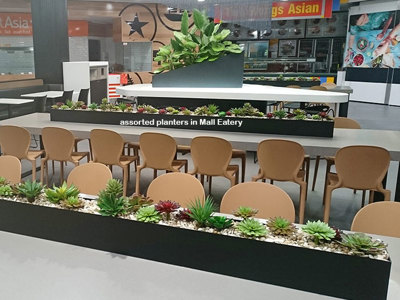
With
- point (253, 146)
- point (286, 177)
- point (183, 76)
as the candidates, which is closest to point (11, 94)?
point (183, 76)

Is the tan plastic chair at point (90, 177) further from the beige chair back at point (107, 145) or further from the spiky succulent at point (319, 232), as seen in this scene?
the spiky succulent at point (319, 232)

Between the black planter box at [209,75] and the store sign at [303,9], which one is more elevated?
the store sign at [303,9]

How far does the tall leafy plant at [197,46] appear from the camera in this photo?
18.5 feet

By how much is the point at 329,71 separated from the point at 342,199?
11.0 metres

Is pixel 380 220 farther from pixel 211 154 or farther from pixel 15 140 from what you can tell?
pixel 15 140

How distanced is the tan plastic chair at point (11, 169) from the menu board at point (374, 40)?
481 inches

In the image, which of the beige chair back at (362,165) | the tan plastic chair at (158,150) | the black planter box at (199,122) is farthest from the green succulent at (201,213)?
the black planter box at (199,122)

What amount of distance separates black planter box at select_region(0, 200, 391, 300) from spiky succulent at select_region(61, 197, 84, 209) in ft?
0.15

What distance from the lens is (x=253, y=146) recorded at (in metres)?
3.97

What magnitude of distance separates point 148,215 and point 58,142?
2879mm

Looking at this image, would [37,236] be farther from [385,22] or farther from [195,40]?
[385,22]

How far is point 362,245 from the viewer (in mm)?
1479

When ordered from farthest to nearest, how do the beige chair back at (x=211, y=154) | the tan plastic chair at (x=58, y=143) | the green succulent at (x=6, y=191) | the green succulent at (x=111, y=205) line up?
the tan plastic chair at (x=58, y=143)
the beige chair back at (x=211, y=154)
the green succulent at (x=6, y=191)
the green succulent at (x=111, y=205)

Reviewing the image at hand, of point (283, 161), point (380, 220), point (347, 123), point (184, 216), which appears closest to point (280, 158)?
point (283, 161)
